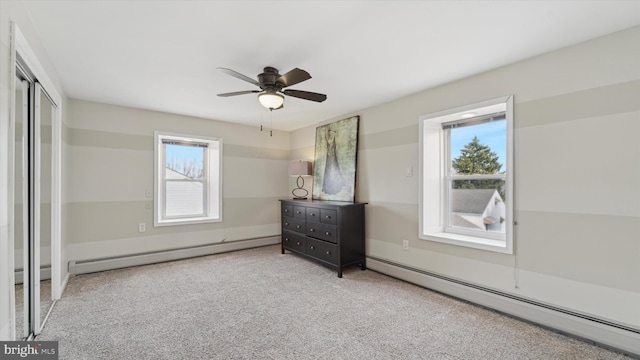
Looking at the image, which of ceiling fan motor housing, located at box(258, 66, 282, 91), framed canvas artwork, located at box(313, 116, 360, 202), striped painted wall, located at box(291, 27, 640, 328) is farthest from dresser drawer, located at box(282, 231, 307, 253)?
ceiling fan motor housing, located at box(258, 66, 282, 91)

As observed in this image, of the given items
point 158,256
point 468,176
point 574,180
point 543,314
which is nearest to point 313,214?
point 468,176

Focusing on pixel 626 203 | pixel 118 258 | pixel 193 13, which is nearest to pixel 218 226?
pixel 118 258

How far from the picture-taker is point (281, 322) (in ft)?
8.13

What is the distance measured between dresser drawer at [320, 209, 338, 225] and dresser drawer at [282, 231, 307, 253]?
587 millimetres

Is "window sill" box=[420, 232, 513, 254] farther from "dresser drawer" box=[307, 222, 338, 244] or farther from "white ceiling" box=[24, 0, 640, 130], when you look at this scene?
"white ceiling" box=[24, 0, 640, 130]

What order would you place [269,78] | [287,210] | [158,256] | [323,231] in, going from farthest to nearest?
[287,210] < [158,256] < [323,231] < [269,78]

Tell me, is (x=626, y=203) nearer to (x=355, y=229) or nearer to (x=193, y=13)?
(x=355, y=229)

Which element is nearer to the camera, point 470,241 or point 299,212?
point 470,241

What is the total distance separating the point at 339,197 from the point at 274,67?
7.79ft

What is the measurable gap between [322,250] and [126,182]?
3092mm

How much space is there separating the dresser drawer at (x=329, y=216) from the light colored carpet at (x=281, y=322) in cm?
75

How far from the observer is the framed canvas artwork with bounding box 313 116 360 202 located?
4.27m

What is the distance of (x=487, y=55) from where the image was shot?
2453 millimetres

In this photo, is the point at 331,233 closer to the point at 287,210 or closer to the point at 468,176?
the point at 287,210
